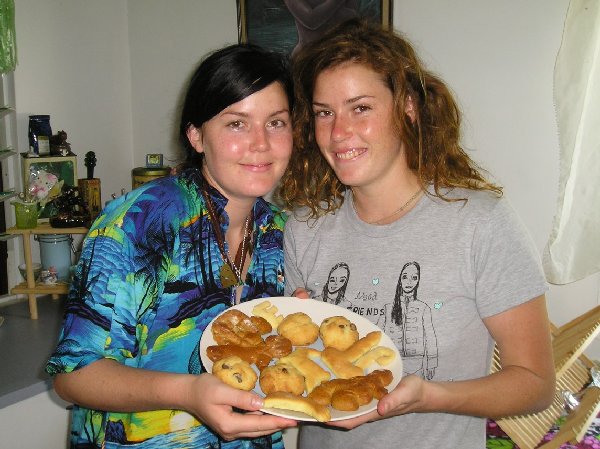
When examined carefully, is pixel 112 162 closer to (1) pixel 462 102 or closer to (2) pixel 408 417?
(1) pixel 462 102

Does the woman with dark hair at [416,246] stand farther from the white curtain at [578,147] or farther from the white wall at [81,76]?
the white wall at [81,76]

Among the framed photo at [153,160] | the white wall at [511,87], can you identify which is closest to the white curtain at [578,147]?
the white wall at [511,87]

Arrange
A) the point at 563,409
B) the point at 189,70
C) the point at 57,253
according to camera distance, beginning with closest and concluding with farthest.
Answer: the point at 563,409, the point at 57,253, the point at 189,70

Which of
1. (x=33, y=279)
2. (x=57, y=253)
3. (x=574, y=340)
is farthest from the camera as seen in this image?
(x=57, y=253)

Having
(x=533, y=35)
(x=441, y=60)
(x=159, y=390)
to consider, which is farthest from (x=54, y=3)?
Result: (x=159, y=390)

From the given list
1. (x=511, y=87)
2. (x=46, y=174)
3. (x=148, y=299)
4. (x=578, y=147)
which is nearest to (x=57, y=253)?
(x=46, y=174)

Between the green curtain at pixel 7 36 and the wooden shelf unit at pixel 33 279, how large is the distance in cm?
66

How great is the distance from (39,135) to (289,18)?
130 cm

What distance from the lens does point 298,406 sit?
1014mm

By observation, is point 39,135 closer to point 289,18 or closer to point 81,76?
point 81,76

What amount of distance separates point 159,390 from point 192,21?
8.13 feet

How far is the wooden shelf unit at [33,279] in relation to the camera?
7.91 ft

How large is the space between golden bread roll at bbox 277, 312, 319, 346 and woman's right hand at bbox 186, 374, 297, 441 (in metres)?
0.28

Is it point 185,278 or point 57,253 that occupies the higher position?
point 185,278
